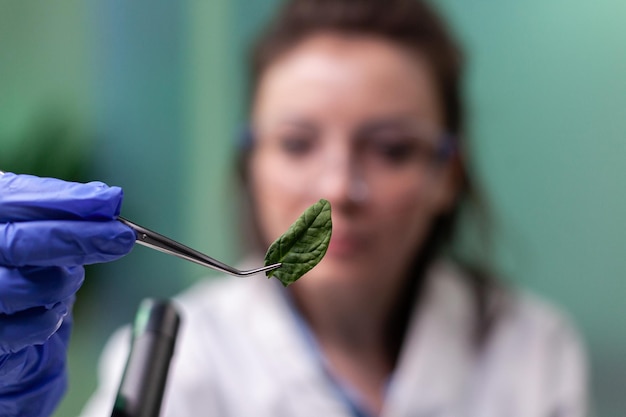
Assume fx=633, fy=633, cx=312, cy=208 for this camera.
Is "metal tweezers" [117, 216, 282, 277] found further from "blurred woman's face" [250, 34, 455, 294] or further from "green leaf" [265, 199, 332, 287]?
"blurred woman's face" [250, 34, 455, 294]

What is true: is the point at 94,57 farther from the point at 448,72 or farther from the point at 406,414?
the point at 406,414

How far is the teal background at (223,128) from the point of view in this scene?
1.42 metres

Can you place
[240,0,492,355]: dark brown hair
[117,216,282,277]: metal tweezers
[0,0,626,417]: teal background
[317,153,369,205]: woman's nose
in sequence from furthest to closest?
[0,0,626,417]: teal background, [240,0,492,355]: dark brown hair, [317,153,369,205]: woman's nose, [117,216,282,277]: metal tweezers

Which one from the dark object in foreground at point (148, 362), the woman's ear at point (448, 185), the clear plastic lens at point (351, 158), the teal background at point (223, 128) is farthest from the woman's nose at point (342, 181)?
the teal background at point (223, 128)

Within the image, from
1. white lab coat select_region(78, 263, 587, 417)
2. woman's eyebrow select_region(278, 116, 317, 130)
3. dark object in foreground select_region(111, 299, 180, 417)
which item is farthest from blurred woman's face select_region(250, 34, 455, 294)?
dark object in foreground select_region(111, 299, 180, 417)

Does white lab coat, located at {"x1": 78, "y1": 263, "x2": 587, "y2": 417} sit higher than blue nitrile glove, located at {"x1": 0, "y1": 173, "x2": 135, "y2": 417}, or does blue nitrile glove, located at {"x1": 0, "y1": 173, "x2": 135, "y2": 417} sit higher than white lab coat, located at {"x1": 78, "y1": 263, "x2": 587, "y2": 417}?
blue nitrile glove, located at {"x1": 0, "y1": 173, "x2": 135, "y2": 417}

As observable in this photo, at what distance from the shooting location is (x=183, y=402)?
0.86 meters

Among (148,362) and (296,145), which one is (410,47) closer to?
(296,145)

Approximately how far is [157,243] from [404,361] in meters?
0.64

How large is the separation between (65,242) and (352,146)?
0.51m

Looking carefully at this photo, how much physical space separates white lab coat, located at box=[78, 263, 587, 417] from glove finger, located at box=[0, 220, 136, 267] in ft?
1.48

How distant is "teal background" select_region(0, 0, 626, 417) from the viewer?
142 cm

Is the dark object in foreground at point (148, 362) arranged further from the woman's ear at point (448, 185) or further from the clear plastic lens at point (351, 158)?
the woman's ear at point (448, 185)

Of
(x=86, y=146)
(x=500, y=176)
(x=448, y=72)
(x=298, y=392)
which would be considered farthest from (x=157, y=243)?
(x=86, y=146)
